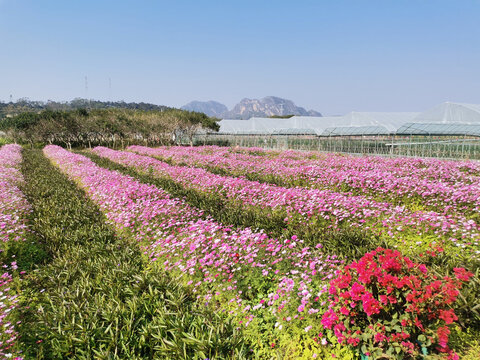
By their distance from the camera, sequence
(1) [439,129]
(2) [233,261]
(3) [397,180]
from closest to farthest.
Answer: (2) [233,261]
(3) [397,180]
(1) [439,129]

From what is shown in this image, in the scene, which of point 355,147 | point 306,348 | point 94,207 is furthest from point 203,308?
point 355,147

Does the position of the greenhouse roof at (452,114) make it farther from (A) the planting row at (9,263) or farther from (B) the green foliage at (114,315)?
(A) the planting row at (9,263)

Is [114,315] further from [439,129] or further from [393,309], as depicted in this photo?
[439,129]

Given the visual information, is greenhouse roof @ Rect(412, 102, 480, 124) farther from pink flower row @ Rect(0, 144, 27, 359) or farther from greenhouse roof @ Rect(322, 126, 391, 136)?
pink flower row @ Rect(0, 144, 27, 359)

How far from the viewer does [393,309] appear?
10.7 ft

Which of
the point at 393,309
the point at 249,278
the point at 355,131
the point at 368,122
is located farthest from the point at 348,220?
the point at 368,122

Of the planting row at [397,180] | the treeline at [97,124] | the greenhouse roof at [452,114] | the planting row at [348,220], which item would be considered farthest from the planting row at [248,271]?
the treeline at [97,124]

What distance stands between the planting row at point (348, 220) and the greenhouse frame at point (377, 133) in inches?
797

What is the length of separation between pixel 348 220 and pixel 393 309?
4078 mm

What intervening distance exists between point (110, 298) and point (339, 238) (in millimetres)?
4762

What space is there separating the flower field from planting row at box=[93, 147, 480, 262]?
48 millimetres

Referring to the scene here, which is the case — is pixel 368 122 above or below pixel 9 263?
above

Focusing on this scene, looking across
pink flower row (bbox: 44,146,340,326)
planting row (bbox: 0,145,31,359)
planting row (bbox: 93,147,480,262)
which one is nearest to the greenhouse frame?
planting row (bbox: 93,147,480,262)

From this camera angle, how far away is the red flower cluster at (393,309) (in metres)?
2.99
